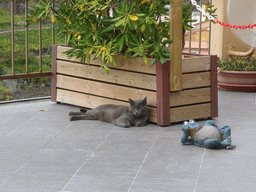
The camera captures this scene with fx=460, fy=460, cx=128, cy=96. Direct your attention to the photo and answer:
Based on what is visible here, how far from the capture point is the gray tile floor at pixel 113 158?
294cm

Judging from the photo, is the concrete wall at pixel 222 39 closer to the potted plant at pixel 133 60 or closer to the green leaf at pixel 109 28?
the potted plant at pixel 133 60

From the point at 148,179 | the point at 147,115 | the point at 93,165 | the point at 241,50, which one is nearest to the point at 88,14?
the point at 147,115

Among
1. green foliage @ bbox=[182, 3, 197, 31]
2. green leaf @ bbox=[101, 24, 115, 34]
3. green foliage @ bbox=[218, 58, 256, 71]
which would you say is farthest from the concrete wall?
green leaf @ bbox=[101, 24, 115, 34]

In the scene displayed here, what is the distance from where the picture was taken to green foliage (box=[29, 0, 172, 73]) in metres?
4.23

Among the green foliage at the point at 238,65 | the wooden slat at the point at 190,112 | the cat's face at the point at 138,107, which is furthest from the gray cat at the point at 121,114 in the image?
the green foliage at the point at 238,65

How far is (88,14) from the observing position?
462cm

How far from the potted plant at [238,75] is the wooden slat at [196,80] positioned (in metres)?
1.60

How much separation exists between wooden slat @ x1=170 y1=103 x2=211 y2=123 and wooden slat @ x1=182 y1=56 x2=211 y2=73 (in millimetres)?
371

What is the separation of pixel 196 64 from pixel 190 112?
1.58 ft

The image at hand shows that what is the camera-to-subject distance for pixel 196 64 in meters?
4.58

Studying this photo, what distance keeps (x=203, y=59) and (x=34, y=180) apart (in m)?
2.30

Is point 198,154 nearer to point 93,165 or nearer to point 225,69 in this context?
point 93,165

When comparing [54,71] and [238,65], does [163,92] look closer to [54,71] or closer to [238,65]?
[54,71]

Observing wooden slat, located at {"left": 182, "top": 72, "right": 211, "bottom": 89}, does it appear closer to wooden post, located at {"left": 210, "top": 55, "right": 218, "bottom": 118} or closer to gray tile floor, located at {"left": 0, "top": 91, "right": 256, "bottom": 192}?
wooden post, located at {"left": 210, "top": 55, "right": 218, "bottom": 118}
